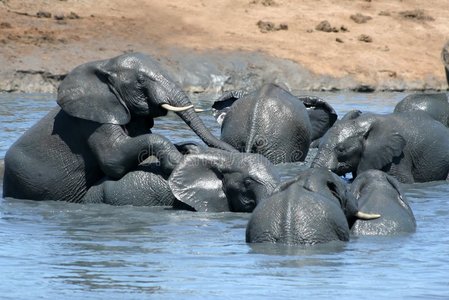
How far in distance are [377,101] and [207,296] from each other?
1651 cm

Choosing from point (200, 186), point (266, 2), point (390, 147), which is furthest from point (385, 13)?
point (200, 186)

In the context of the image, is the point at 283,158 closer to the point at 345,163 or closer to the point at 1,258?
the point at 345,163

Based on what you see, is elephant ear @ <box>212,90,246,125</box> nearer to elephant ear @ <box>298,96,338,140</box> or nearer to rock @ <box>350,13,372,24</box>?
elephant ear @ <box>298,96,338,140</box>

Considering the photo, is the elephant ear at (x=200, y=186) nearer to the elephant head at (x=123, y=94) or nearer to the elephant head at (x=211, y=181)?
the elephant head at (x=211, y=181)

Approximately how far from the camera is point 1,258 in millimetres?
9047

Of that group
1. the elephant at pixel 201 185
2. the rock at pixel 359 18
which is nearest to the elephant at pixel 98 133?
the elephant at pixel 201 185

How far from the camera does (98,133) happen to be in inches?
442

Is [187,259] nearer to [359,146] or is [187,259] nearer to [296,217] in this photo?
[296,217]

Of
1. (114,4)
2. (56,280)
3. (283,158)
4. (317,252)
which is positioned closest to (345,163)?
(283,158)

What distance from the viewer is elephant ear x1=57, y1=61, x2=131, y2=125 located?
11.2 m

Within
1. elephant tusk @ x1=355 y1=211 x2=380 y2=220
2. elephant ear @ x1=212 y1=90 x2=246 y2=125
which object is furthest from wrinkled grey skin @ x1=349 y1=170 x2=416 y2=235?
elephant ear @ x1=212 y1=90 x2=246 y2=125

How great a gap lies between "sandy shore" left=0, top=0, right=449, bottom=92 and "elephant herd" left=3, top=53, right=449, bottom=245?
11703 millimetres

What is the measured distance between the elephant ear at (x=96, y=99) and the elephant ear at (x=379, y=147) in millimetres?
2484

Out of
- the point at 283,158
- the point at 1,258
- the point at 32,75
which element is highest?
the point at 1,258
